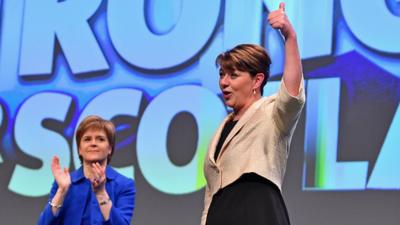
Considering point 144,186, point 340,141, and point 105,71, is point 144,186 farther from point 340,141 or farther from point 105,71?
point 340,141

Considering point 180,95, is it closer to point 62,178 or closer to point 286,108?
point 62,178

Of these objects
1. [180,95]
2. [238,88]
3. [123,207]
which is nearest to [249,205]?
[238,88]

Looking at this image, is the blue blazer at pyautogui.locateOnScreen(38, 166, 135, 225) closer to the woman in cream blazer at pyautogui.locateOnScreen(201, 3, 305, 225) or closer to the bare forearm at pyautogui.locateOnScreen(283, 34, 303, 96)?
the woman in cream blazer at pyautogui.locateOnScreen(201, 3, 305, 225)

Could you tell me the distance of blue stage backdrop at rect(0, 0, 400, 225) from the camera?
291cm

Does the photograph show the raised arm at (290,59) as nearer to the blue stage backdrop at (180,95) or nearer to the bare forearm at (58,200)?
the bare forearm at (58,200)

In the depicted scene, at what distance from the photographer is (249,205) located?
1745 mm

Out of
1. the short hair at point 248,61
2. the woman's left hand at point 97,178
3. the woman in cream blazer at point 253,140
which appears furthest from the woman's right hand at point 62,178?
the short hair at point 248,61

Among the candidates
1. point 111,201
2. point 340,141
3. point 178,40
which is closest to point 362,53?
point 340,141

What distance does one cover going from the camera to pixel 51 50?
3652 millimetres

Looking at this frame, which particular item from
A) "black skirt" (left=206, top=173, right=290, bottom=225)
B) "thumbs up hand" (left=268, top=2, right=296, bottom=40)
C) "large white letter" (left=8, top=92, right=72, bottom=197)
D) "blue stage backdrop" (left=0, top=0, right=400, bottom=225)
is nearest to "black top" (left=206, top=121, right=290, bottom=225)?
"black skirt" (left=206, top=173, right=290, bottom=225)

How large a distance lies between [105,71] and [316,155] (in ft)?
3.61

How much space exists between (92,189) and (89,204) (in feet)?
0.18

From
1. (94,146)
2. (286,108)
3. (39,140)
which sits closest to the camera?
(286,108)

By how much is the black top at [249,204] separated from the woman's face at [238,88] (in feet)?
0.67
